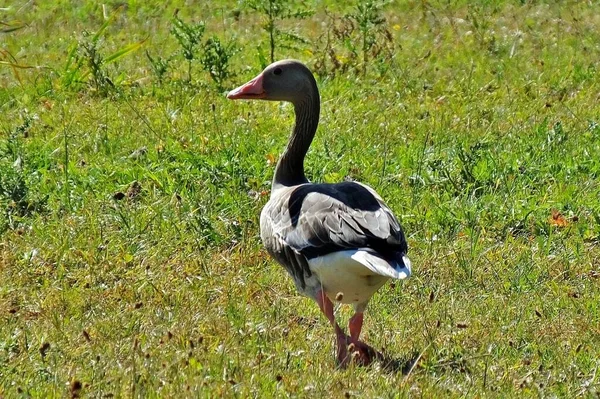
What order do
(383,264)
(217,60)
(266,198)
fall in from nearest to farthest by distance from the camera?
(383,264), (266,198), (217,60)

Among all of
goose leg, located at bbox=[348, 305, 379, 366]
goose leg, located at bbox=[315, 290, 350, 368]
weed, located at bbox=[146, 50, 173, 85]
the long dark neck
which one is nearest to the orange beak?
the long dark neck

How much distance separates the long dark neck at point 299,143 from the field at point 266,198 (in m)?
0.63

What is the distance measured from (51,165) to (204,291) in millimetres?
2491

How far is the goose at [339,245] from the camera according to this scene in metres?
5.60

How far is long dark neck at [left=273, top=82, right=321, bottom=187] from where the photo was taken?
23.3 feet

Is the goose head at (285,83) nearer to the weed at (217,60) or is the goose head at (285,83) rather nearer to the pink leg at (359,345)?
the pink leg at (359,345)

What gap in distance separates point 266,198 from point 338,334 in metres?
2.23

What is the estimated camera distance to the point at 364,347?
5.82 meters

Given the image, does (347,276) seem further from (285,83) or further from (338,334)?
(285,83)

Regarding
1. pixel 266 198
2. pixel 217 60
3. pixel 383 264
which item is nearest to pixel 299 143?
pixel 266 198

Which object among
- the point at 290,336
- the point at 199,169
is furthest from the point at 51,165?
the point at 290,336

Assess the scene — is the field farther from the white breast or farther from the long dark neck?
the long dark neck

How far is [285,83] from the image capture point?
285 inches

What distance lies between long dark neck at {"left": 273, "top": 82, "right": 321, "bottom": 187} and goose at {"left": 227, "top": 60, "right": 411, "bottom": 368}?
0.29 meters
